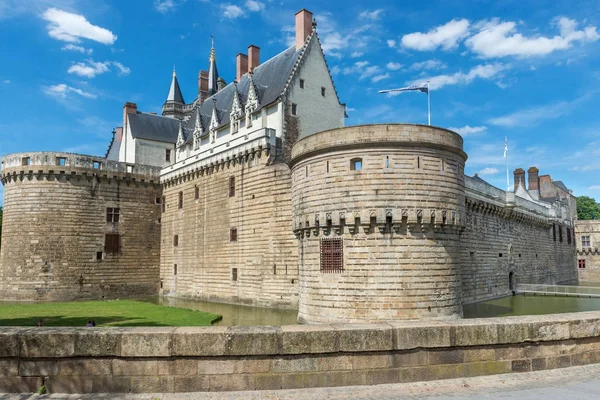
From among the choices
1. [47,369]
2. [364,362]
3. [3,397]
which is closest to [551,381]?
[364,362]

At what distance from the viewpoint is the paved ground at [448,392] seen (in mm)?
6395

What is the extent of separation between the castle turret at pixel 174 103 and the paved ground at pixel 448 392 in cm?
5499

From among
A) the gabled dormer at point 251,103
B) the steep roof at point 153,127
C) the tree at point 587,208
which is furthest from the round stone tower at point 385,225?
the tree at point 587,208

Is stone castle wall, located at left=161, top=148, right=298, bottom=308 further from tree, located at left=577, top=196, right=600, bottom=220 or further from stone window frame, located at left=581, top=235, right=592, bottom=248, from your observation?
tree, located at left=577, top=196, right=600, bottom=220

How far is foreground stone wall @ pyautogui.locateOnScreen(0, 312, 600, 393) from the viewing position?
6.55 m

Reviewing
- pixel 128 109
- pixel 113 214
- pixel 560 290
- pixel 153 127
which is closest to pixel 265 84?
pixel 153 127

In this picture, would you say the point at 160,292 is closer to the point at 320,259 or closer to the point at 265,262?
the point at 265,262

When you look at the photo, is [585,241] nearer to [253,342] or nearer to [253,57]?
[253,57]

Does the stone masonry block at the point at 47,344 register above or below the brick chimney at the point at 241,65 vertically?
below

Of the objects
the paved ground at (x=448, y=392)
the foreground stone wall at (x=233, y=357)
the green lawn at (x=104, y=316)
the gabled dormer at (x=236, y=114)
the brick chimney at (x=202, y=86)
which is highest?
the brick chimney at (x=202, y=86)

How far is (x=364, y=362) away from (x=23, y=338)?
4.71 metres

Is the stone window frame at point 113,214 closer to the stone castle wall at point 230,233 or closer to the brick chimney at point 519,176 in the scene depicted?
the stone castle wall at point 230,233

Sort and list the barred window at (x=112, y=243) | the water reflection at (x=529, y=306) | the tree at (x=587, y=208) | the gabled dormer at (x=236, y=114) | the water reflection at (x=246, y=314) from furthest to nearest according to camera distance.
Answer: the tree at (x=587, y=208) < the barred window at (x=112, y=243) < the gabled dormer at (x=236, y=114) < the water reflection at (x=529, y=306) < the water reflection at (x=246, y=314)

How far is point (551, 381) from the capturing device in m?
7.06
